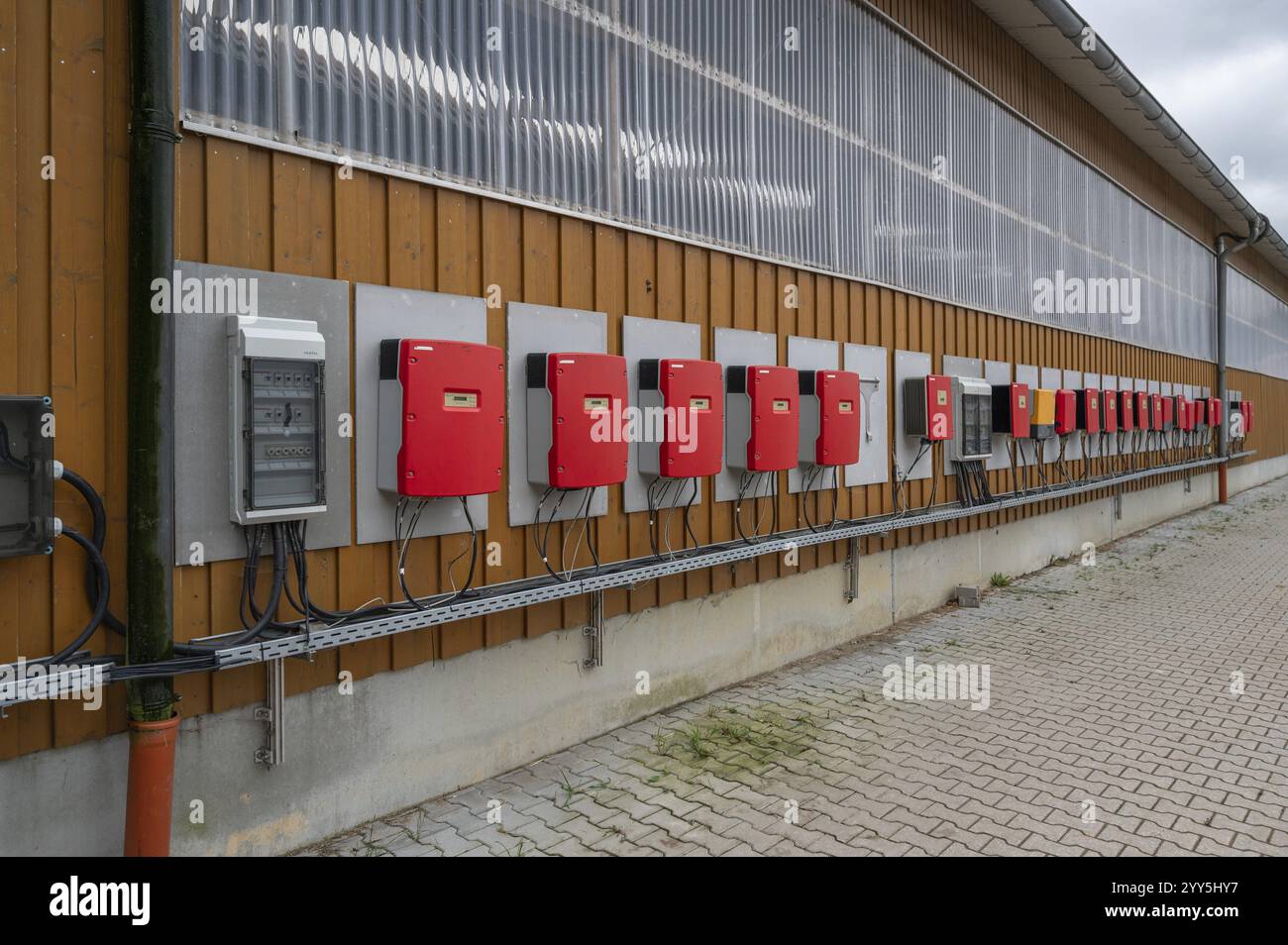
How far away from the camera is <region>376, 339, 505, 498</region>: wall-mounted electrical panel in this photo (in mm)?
3734

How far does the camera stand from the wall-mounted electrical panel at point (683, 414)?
5023 mm

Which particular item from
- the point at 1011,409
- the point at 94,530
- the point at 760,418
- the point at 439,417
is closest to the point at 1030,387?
the point at 1011,409

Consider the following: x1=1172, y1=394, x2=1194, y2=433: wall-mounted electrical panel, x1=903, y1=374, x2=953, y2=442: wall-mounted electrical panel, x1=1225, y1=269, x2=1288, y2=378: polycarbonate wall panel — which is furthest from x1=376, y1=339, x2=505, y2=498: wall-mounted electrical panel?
x1=1225, y1=269, x2=1288, y2=378: polycarbonate wall panel

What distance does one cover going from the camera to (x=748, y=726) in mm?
5230

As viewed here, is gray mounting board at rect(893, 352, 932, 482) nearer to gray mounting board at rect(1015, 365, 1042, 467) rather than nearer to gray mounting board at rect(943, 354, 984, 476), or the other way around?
gray mounting board at rect(943, 354, 984, 476)

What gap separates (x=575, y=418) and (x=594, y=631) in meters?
1.31

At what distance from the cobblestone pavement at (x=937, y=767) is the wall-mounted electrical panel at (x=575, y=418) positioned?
5.06 feet

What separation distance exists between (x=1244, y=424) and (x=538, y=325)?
22.0m

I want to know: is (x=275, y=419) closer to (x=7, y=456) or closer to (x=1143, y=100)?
(x=7, y=456)

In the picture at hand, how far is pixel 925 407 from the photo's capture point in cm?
787

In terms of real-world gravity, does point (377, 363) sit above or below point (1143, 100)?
below

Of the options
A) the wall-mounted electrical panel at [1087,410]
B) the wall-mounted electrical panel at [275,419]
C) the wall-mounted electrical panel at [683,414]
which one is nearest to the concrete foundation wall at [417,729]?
the wall-mounted electrical panel at [275,419]

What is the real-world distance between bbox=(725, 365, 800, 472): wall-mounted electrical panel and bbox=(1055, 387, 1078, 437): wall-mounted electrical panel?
6.27m

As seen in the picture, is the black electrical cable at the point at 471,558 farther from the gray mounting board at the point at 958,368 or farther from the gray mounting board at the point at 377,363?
the gray mounting board at the point at 958,368
